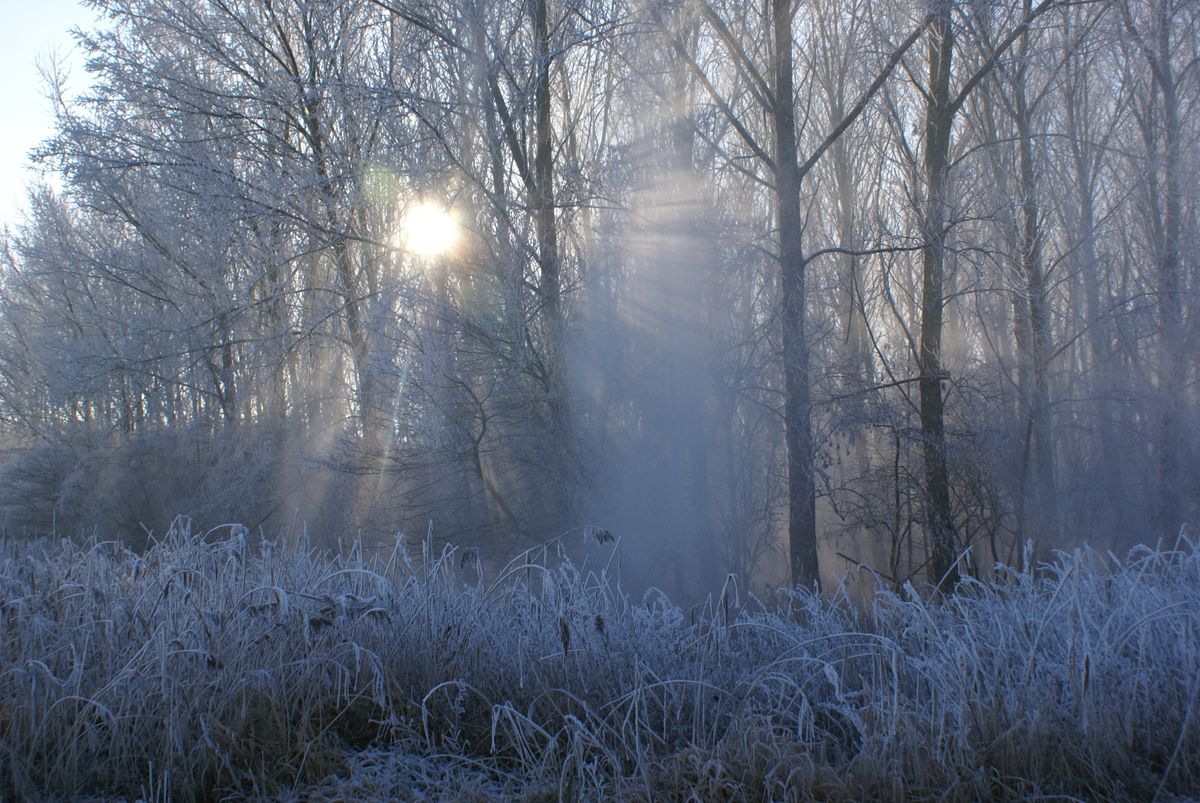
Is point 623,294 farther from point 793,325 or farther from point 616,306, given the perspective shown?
point 793,325

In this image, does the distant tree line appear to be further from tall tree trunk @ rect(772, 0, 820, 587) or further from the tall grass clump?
the tall grass clump

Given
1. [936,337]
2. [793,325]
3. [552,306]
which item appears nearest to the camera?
[793,325]

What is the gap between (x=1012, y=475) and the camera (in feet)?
48.0

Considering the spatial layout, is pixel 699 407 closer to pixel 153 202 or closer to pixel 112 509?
pixel 112 509

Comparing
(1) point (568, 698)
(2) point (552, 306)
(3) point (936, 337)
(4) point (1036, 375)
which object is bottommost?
(1) point (568, 698)

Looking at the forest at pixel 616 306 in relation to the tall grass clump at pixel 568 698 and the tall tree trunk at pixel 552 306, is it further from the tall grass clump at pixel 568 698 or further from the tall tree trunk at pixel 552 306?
Answer: the tall grass clump at pixel 568 698

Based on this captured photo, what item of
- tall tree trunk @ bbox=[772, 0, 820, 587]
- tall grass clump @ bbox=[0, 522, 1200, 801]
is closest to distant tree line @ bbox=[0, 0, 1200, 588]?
tall tree trunk @ bbox=[772, 0, 820, 587]

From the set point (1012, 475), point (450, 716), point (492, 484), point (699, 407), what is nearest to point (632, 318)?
point (699, 407)

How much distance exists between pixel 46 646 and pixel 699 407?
38.7 feet

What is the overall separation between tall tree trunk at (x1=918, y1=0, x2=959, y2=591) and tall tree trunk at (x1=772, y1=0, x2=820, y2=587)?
1.84 m

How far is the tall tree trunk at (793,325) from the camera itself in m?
12.5

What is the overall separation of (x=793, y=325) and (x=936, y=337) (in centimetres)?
298

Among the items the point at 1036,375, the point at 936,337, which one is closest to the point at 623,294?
the point at 936,337

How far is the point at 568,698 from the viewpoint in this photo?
14.3 feet
